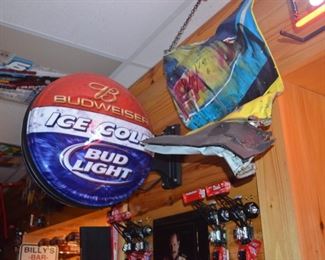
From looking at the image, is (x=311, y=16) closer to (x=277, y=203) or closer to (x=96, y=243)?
(x=277, y=203)

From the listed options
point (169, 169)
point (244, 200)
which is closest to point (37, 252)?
point (169, 169)

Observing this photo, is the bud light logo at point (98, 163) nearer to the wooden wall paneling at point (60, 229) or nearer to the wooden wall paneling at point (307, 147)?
the wooden wall paneling at point (307, 147)

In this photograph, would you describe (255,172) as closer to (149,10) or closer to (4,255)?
(149,10)

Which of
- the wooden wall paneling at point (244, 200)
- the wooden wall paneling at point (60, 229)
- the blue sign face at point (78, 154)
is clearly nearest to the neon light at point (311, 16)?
the wooden wall paneling at point (244, 200)

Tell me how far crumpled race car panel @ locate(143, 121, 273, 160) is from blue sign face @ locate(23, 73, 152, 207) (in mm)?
276

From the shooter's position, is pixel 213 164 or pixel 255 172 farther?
pixel 213 164

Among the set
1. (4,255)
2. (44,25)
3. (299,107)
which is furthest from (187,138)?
(4,255)

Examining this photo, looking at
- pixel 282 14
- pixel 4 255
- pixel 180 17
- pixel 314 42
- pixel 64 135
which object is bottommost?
pixel 4 255

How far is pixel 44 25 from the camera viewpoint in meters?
1.71

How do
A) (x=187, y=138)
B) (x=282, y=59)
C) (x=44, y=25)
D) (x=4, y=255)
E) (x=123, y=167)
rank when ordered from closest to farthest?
(x=187, y=138)
(x=282, y=59)
(x=123, y=167)
(x=44, y=25)
(x=4, y=255)

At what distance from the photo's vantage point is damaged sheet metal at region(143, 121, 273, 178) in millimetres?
990

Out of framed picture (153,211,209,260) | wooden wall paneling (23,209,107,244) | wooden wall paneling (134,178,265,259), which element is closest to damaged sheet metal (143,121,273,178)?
wooden wall paneling (134,178,265,259)

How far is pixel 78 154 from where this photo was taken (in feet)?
4.12

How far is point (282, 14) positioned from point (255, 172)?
0.53 meters
